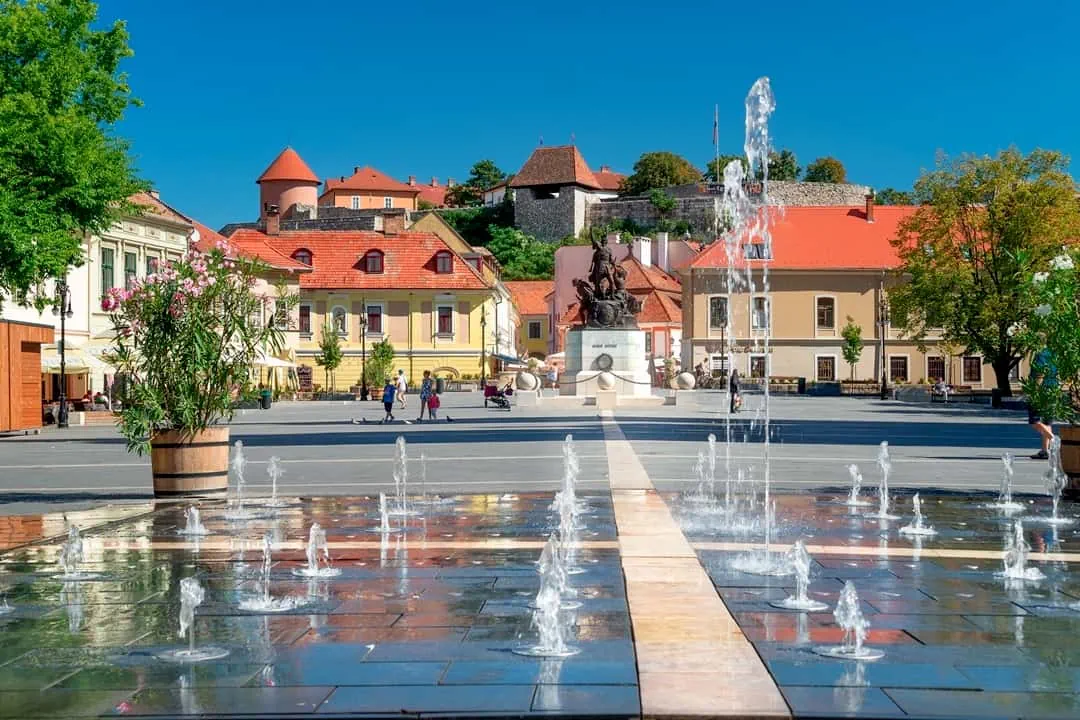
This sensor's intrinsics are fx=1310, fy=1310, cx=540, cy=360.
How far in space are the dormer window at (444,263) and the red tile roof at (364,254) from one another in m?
0.20

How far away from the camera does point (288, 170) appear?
13962cm

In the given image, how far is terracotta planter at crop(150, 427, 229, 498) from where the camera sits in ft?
47.2

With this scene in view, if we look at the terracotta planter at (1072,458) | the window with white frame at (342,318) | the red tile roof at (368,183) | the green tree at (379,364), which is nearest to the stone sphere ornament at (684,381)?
the green tree at (379,364)

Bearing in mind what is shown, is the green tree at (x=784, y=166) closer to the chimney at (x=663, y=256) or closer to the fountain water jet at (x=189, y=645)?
the chimney at (x=663, y=256)

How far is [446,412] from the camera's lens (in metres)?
45.5

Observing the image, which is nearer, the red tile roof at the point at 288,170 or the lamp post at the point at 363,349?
the lamp post at the point at 363,349

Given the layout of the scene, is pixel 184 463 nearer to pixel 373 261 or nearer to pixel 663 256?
pixel 373 261

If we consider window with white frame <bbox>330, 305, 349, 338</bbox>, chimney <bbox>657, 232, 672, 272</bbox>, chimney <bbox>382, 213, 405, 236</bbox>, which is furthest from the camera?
chimney <bbox>657, 232, 672, 272</bbox>

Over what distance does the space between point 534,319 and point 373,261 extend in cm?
4597

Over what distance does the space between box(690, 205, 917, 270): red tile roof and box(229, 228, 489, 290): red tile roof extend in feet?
47.6

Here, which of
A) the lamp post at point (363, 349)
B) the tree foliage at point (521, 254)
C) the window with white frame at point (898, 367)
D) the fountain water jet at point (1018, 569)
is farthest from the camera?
the tree foliage at point (521, 254)

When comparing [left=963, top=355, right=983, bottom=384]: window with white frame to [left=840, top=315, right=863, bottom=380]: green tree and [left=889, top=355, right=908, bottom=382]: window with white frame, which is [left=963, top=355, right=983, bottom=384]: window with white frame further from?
[left=840, top=315, right=863, bottom=380]: green tree

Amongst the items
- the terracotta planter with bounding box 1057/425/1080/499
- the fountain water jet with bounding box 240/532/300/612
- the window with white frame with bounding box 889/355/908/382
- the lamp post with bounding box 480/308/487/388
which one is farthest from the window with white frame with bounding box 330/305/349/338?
the fountain water jet with bounding box 240/532/300/612

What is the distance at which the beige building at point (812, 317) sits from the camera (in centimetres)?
7644
